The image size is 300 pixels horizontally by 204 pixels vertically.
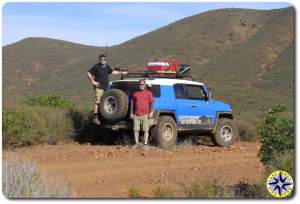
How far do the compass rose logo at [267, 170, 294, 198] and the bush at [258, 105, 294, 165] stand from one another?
0.90 meters

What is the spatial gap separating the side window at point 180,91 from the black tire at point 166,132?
1.85ft

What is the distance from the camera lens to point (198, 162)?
11594mm

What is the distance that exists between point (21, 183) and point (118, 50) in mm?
58791

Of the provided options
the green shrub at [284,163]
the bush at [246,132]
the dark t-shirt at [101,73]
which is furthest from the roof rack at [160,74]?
the green shrub at [284,163]

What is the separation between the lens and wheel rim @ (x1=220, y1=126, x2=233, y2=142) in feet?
49.5

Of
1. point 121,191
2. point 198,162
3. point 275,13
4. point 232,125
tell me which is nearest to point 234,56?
point 275,13

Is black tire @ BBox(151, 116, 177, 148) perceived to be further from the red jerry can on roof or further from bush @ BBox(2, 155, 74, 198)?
bush @ BBox(2, 155, 74, 198)

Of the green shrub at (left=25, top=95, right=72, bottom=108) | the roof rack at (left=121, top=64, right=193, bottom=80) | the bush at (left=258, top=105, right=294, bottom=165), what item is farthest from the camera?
the green shrub at (left=25, top=95, right=72, bottom=108)

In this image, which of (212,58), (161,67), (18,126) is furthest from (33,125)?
(212,58)

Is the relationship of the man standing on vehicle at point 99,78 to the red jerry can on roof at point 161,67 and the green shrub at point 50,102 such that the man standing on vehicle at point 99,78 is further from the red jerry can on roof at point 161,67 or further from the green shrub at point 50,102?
the green shrub at point 50,102

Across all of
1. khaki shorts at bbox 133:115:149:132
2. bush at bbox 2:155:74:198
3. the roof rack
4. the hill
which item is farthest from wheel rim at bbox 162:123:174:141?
the hill

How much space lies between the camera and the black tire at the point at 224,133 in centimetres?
1496

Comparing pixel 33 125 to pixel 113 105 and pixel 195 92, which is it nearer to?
pixel 113 105

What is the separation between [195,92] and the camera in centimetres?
1454
